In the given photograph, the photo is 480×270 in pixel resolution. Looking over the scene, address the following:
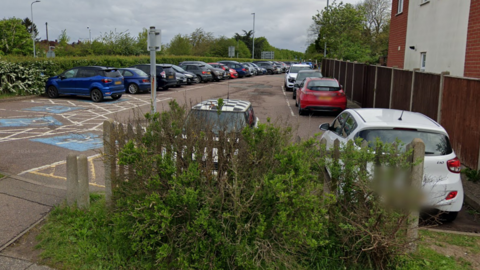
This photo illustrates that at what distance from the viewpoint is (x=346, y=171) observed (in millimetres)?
4422

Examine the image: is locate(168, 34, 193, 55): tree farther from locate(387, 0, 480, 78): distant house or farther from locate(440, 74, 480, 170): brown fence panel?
locate(440, 74, 480, 170): brown fence panel

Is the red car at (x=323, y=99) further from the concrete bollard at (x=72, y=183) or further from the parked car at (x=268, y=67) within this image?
the parked car at (x=268, y=67)

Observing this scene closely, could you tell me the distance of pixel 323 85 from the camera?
17.5 metres

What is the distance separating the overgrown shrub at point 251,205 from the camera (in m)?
4.06

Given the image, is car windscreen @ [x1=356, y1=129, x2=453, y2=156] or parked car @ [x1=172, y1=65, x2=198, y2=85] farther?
parked car @ [x1=172, y1=65, x2=198, y2=85]

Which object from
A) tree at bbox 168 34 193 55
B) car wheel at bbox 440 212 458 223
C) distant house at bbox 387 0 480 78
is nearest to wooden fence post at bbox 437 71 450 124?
distant house at bbox 387 0 480 78

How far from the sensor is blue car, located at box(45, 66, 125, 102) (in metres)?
20.9

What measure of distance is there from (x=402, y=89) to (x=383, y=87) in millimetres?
2483

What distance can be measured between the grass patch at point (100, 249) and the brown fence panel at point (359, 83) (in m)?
15.3

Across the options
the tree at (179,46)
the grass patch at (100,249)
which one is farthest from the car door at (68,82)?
the tree at (179,46)

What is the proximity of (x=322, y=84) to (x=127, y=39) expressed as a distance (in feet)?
112

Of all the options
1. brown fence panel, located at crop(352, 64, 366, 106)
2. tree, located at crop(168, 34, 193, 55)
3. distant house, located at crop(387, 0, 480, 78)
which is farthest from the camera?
tree, located at crop(168, 34, 193, 55)

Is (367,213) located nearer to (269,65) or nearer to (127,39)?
(127,39)

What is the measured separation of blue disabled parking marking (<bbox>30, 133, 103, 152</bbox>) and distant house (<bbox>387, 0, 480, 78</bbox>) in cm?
1004
